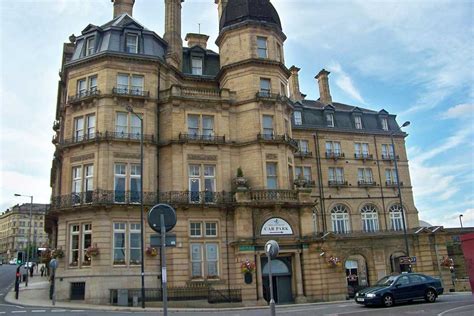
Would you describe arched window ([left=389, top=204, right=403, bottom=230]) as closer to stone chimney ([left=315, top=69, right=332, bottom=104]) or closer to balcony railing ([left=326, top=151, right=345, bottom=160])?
balcony railing ([left=326, top=151, right=345, bottom=160])

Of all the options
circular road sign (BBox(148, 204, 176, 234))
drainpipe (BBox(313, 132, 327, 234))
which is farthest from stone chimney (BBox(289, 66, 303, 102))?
circular road sign (BBox(148, 204, 176, 234))

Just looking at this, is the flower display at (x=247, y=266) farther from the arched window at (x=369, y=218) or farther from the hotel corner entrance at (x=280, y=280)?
the arched window at (x=369, y=218)

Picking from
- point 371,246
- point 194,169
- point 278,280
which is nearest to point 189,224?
point 194,169

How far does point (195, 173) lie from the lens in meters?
32.1

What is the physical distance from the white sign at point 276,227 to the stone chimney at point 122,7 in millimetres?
23861

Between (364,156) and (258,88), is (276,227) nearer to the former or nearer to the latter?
(258,88)

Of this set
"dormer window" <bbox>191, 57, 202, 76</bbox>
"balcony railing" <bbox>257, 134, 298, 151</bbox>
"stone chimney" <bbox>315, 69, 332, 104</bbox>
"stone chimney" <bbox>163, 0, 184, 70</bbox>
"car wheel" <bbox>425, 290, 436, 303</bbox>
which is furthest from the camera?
"stone chimney" <bbox>315, 69, 332, 104</bbox>

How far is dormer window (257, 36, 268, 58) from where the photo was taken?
116ft

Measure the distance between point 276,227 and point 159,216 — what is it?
21847 mm

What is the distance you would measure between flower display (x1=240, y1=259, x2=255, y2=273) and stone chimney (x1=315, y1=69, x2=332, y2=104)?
93.2 feet

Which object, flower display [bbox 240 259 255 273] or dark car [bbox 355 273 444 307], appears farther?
flower display [bbox 240 259 255 273]

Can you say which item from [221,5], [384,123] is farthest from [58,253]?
[384,123]

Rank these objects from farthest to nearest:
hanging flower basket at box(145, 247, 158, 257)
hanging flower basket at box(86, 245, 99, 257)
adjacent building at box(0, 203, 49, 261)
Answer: adjacent building at box(0, 203, 49, 261)
hanging flower basket at box(145, 247, 158, 257)
hanging flower basket at box(86, 245, 99, 257)

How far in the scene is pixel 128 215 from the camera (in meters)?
29.3
